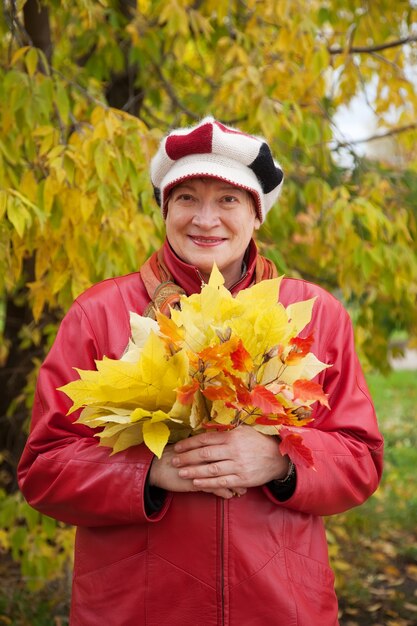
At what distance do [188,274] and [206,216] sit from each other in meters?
0.16

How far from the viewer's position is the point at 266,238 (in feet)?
→ 13.1

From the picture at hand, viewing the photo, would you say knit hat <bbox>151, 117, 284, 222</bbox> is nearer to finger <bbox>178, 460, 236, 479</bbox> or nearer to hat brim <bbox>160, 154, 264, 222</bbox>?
hat brim <bbox>160, 154, 264, 222</bbox>

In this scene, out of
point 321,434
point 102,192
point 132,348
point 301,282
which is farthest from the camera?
point 102,192

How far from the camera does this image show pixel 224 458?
183cm

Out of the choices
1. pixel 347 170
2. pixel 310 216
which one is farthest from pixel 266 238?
pixel 347 170

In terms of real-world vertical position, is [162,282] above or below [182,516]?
above

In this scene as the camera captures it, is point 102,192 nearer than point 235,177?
No

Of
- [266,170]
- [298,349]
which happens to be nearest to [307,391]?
[298,349]

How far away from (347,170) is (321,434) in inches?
106

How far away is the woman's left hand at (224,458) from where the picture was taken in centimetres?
182

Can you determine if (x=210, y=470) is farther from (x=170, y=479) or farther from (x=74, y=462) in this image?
(x=74, y=462)

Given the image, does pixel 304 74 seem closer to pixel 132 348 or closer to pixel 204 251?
pixel 204 251

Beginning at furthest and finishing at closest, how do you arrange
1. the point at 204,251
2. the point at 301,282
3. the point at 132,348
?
the point at 301,282 < the point at 204,251 < the point at 132,348

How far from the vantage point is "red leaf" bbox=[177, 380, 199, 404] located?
5.50 feet
